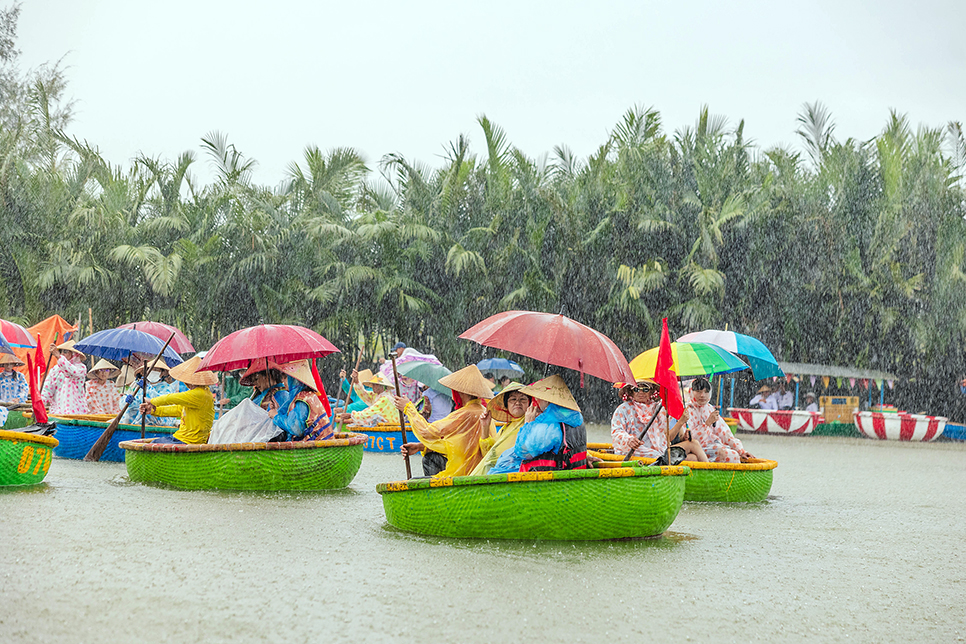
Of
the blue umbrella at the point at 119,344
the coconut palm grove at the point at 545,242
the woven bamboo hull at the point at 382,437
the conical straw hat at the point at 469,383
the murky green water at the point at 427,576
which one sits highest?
the coconut palm grove at the point at 545,242

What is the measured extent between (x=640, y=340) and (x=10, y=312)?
47.8 feet

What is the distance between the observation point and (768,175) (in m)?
24.5

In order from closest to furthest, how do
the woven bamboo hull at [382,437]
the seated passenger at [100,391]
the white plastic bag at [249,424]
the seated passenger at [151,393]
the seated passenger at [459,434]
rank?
the seated passenger at [459,434] → the white plastic bag at [249,424] → the seated passenger at [151,393] → the seated passenger at [100,391] → the woven bamboo hull at [382,437]

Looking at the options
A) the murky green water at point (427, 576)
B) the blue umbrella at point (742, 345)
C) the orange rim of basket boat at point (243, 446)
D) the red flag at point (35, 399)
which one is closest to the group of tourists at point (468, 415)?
the orange rim of basket boat at point (243, 446)

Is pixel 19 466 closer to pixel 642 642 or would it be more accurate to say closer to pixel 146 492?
pixel 146 492

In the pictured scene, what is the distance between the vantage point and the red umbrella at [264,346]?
960 centimetres

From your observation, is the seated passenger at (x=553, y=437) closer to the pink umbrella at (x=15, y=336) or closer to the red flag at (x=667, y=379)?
the red flag at (x=667, y=379)

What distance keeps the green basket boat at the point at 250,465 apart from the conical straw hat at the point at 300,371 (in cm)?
60

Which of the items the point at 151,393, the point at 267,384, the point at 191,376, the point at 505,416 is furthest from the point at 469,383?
the point at 151,393

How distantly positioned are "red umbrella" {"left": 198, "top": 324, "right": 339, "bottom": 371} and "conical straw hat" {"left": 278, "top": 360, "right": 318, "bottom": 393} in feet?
0.35

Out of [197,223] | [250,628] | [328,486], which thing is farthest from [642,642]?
[197,223]

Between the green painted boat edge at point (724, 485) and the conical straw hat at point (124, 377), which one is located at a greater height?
the conical straw hat at point (124, 377)

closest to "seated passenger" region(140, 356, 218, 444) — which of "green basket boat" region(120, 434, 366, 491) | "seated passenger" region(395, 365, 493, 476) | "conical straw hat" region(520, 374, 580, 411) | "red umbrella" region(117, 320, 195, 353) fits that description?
"green basket boat" region(120, 434, 366, 491)

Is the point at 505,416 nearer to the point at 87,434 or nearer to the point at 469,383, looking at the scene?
the point at 469,383
